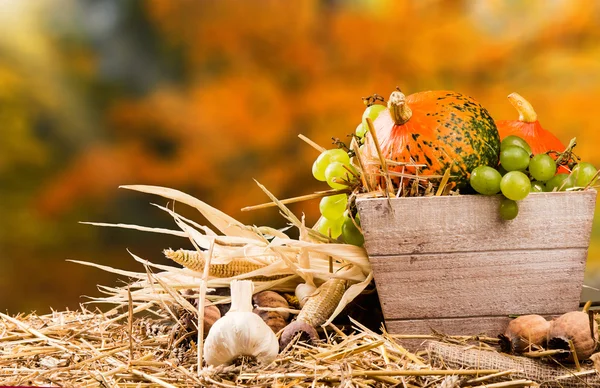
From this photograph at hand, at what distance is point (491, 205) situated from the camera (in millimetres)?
1511

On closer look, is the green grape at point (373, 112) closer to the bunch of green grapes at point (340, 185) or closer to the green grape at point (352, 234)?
the bunch of green grapes at point (340, 185)

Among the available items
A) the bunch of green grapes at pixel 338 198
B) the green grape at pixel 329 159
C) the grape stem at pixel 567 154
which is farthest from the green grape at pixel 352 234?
the grape stem at pixel 567 154

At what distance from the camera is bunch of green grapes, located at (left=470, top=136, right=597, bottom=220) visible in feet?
4.75

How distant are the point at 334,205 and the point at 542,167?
519 mm

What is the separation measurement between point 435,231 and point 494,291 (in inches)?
7.5

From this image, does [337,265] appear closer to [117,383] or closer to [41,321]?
[117,383]

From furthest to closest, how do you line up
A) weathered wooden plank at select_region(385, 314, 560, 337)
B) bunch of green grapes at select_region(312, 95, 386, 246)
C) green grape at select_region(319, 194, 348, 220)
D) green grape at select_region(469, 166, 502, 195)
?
green grape at select_region(319, 194, 348, 220), bunch of green grapes at select_region(312, 95, 386, 246), weathered wooden plank at select_region(385, 314, 560, 337), green grape at select_region(469, 166, 502, 195)

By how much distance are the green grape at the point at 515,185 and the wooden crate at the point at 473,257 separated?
60mm

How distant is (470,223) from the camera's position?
152 cm

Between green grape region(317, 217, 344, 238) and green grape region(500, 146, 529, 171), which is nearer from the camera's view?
green grape region(500, 146, 529, 171)

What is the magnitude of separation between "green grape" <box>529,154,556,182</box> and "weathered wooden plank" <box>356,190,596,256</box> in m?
0.05

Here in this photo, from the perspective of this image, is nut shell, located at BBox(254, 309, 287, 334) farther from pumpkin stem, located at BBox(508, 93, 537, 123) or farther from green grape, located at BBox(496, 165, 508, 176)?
pumpkin stem, located at BBox(508, 93, 537, 123)

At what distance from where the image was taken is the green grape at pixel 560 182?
1.58m

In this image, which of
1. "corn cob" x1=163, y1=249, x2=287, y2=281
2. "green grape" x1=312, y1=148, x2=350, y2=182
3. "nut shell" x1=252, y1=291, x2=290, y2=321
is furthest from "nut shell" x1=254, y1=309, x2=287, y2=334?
"green grape" x1=312, y1=148, x2=350, y2=182
